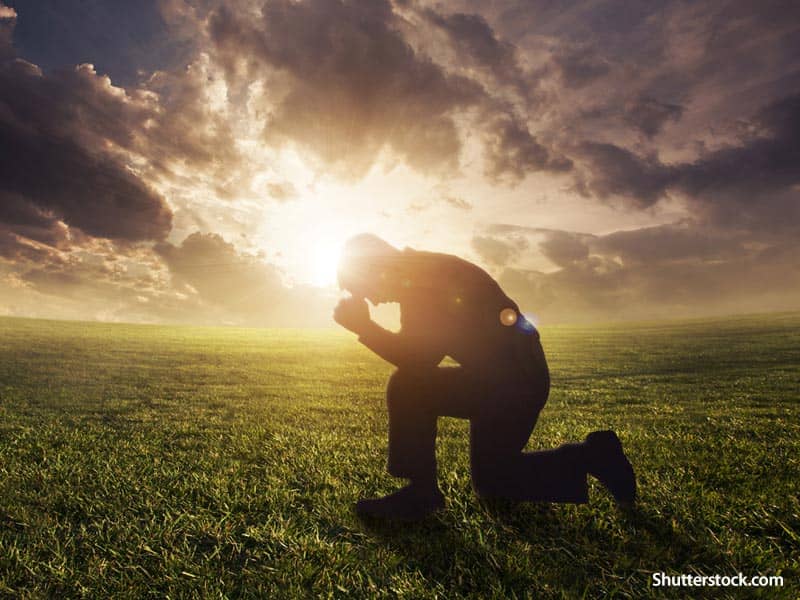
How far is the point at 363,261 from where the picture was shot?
3.50 metres

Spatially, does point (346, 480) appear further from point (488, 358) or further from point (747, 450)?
point (747, 450)

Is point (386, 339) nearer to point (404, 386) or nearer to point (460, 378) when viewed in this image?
point (404, 386)

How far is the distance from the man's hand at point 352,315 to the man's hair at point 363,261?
0.15 m

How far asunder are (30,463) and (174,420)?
8.02 ft

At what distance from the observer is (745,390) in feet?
33.3

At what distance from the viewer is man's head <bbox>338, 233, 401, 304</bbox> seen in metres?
3.49

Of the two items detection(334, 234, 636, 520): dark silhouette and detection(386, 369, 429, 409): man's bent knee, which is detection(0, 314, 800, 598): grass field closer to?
detection(334, 234, 636, 520): dark silhouette

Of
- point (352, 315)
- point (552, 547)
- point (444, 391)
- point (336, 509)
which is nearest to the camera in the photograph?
point (552, 547)

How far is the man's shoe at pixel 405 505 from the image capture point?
3.59 meters

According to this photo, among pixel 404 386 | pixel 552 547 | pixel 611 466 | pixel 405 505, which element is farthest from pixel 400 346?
pixel 611 466

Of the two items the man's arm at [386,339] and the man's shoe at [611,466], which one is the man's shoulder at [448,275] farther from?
the man's shoe at [611,466]

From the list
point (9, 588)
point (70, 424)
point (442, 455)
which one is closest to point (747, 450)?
point (442, 455)

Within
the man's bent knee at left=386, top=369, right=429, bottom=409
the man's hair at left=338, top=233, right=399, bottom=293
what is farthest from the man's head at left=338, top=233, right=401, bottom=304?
the man's bent knee at left=386, top=369, right=429, bottom=409

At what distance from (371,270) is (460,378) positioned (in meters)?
1.16
